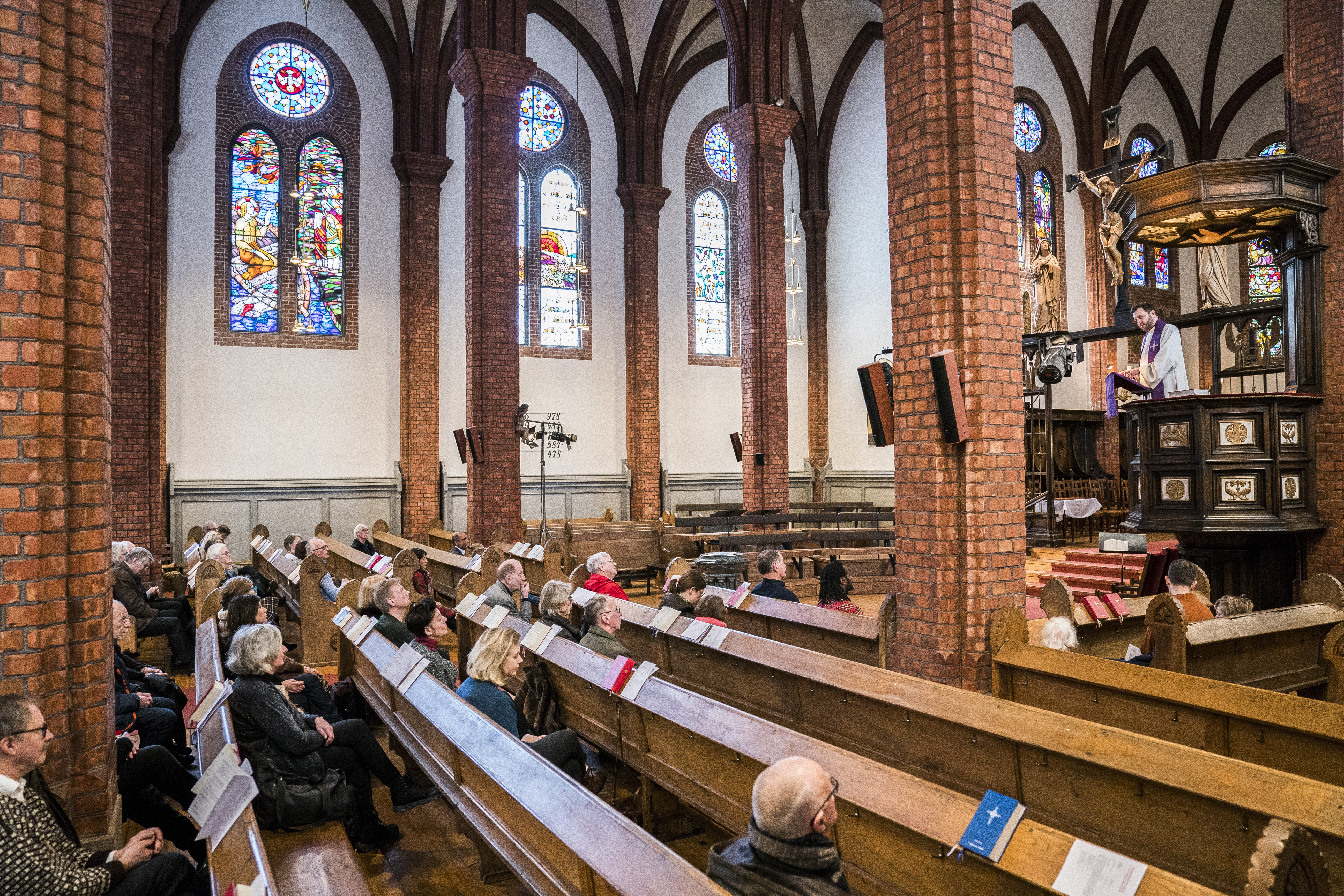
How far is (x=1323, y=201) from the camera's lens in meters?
7.61

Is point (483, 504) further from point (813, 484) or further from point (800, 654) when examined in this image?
point (813, 484)

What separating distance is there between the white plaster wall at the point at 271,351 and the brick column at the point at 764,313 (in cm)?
646

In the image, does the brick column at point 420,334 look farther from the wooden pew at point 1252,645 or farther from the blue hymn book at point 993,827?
the blue hymn book at point 993,827

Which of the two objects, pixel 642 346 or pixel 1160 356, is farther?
pixel 642 346

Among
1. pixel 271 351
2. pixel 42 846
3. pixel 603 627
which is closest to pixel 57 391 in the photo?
pixel 42 846

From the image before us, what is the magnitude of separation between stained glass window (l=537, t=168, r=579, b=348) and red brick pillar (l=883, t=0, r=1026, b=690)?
12381 mm

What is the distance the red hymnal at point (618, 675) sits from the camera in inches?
161

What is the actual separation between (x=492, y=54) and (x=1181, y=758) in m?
11.4

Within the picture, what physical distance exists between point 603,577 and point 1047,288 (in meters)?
13.5

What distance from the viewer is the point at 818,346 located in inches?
771

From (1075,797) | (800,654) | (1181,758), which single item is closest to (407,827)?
(800,654)

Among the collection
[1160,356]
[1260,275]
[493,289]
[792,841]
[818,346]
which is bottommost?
[792,841]

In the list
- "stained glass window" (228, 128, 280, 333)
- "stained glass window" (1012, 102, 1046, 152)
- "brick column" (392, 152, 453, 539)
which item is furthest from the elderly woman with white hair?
"stained glass window" (1012, 102, 1046, 152)

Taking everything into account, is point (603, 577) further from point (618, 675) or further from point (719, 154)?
point (719, 154)
